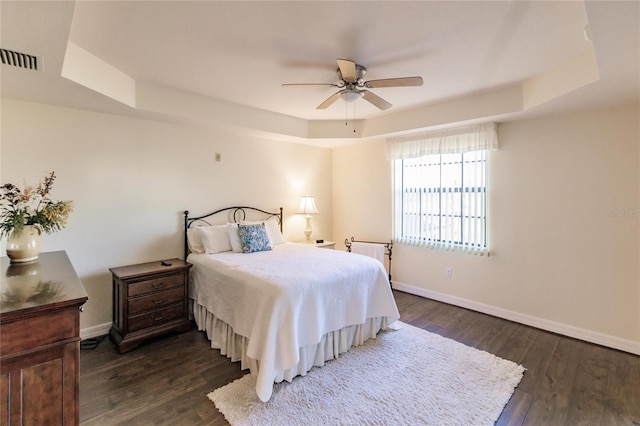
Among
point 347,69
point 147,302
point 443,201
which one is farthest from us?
point 443,201

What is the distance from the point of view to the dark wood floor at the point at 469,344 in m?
1.95

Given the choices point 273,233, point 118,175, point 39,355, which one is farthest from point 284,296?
point 118,175

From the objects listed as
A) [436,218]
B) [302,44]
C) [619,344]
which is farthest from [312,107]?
[619,344]

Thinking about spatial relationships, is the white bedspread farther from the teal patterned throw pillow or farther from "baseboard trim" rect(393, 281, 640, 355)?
"baseboard trim" rect(393, 281, 640, 355)

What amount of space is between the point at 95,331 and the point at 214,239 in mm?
1483

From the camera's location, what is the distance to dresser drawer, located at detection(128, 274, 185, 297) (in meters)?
2.76

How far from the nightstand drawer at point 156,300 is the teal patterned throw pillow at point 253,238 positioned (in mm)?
829

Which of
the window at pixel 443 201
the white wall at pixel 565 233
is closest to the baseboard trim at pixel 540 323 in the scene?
the white wall at pixel 565 233

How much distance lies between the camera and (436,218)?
4180 millimetres

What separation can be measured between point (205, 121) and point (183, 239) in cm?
149

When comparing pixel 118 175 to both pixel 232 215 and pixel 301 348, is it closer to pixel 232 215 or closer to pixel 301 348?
pixel 232 215

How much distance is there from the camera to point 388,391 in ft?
7.17

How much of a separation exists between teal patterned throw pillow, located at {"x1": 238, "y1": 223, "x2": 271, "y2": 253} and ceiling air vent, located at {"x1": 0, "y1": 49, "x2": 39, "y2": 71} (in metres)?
2.25

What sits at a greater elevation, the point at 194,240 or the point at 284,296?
the point at 194,240
